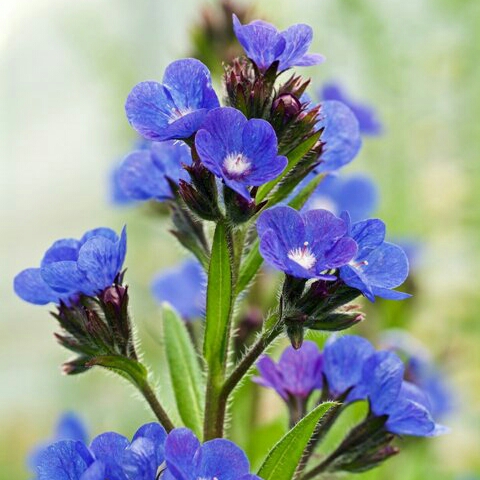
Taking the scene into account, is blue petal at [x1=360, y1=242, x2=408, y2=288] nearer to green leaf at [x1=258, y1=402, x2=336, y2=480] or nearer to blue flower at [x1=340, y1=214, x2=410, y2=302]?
blue flower at [x1=340, y1=214, x2=410, y2=302]

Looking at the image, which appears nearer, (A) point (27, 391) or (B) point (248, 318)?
(B) point (248, 318)

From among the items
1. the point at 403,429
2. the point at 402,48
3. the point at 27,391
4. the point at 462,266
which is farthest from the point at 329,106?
the point at 27,391

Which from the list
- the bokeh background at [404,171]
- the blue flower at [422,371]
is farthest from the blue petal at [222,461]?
the bokeh background at [404,171]

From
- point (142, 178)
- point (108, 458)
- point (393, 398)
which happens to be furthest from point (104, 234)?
point (393, 398)

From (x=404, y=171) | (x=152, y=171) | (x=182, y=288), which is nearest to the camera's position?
(x=152, y=171)

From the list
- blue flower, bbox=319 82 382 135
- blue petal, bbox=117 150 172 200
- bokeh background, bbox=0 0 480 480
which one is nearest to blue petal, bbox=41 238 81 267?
blue petal, bbox=117 150 172 200

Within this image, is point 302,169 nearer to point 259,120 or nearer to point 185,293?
point 259,120

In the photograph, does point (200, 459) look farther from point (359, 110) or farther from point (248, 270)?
point (359, 110)
